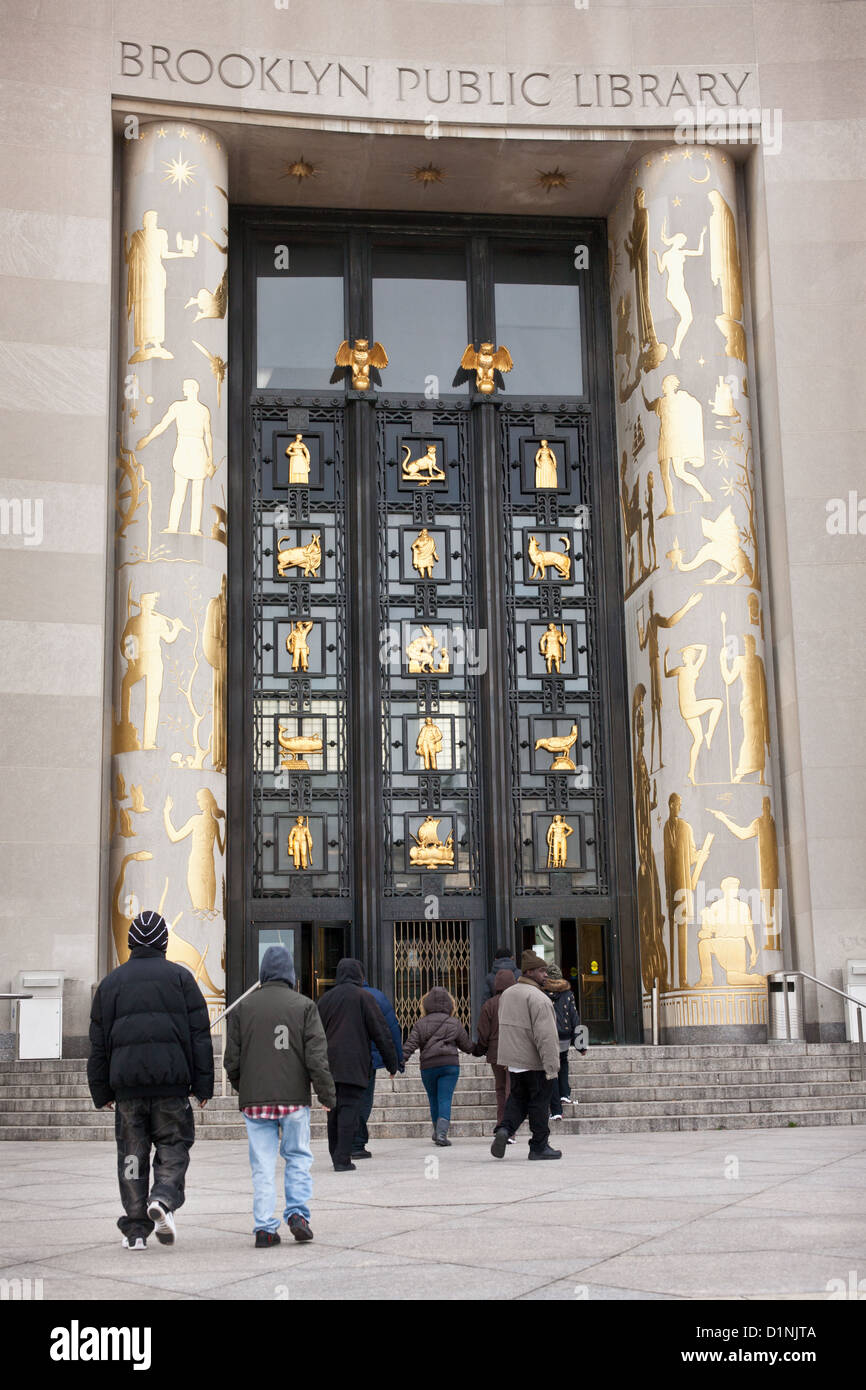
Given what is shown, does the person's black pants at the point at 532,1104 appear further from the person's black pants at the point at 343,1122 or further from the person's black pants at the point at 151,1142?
the person's black pants at the point at 151,1142

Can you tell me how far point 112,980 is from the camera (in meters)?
7.93

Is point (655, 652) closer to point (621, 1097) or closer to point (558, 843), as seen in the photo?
point (558, 843)

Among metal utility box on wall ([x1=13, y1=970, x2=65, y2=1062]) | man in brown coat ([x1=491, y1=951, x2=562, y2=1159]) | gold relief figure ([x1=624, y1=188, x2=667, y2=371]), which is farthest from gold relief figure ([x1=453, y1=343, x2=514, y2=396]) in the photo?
man in brown coat ([x1=491, y1=951, x2=562, y2=1159])

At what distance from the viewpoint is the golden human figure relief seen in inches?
949

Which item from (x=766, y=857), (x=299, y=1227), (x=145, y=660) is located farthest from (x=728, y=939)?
(x=299, y=1227)

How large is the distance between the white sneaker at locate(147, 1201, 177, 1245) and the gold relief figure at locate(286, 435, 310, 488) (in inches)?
707

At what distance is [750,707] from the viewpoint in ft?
72.9

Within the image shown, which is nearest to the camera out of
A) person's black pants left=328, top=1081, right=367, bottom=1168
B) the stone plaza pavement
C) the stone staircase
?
the stone plaza pavement

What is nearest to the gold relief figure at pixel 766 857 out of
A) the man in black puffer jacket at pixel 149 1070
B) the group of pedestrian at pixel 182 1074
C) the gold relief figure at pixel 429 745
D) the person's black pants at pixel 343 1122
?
the gold relief figure at pixel 429 745

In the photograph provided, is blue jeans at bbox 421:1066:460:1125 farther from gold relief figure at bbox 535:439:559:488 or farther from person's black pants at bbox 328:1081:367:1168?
gold relief figure at bbox 535:439:559:488

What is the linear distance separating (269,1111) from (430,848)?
51.3ft

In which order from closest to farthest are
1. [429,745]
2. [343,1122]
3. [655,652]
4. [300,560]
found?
1. [343,1122]
2. [655,652]
3. [429,745]
4. [300,560]

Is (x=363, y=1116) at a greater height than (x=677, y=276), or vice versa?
(x=677, y=276)

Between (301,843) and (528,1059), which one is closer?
(528,1059)
